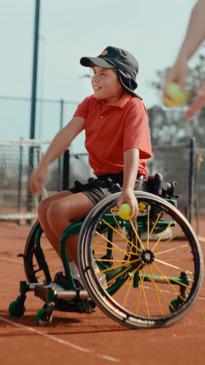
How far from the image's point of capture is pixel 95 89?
4012mm

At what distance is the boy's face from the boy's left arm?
44cm

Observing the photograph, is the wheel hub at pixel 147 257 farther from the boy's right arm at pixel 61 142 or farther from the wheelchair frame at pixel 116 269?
the boy's right arm at pixel 61 142

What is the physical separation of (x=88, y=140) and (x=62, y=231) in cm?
61

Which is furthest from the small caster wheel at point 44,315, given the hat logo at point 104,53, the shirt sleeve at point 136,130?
the hat logo at point 104,53

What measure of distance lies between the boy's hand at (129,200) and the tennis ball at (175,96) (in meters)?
1.46

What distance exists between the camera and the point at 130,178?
359 cm

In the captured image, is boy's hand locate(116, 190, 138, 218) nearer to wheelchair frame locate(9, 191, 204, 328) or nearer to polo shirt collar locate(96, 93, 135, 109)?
wheelchair frame locate(9, 191, 204, 328)

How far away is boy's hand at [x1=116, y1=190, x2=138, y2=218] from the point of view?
348 cm

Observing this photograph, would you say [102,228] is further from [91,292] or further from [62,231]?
[91,292]

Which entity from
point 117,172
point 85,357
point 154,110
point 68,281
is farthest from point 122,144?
point 154,110

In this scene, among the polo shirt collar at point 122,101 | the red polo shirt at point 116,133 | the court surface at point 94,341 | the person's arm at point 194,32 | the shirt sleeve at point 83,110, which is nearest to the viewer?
the person's arm at point 194,32

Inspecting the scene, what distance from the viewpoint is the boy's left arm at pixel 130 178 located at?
11.5 feet

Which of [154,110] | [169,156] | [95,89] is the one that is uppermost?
[95,89]

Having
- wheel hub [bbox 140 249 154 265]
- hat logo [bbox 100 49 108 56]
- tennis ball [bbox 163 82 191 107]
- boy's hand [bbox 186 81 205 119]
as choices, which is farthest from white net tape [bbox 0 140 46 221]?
boy's hand [bbox 186 81 205 119]
